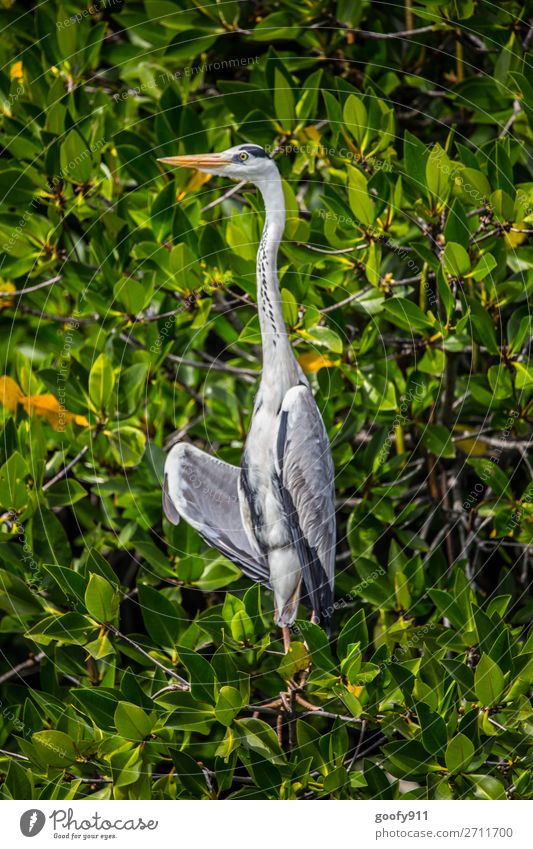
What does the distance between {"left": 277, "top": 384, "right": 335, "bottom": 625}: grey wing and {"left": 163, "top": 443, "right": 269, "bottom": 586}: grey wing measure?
3.2 inches

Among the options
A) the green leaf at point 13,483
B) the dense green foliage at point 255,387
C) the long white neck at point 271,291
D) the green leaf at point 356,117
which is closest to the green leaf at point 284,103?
the dense green foliage at point 255,387

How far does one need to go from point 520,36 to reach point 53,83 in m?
0.91

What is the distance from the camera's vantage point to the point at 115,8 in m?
1.90

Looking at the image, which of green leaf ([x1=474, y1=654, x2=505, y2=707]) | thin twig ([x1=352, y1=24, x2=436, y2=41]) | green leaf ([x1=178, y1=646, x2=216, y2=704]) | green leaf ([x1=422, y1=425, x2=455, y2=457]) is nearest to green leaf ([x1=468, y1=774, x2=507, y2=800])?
green leaf ([x1=474, y1=654, x2=505, y2=707])

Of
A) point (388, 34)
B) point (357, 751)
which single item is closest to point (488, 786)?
point (357, 751)

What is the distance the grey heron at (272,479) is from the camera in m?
1.49

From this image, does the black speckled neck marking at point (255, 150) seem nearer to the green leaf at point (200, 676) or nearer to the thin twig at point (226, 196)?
the thin twig at point (226, 196)

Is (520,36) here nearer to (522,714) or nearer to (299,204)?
(299,204)

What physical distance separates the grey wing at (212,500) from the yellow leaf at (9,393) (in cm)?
37

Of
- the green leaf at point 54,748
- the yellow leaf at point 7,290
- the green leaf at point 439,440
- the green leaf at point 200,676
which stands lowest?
the green leaf at point 54,748

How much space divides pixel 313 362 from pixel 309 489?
25cm

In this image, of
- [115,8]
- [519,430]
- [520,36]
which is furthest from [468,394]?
[115,8]

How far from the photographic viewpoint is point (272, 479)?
1.50m

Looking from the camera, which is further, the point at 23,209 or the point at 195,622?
the point at 23,209
